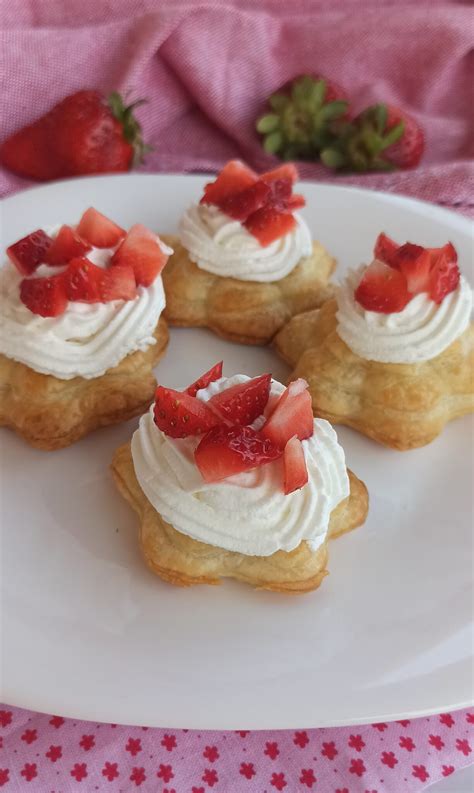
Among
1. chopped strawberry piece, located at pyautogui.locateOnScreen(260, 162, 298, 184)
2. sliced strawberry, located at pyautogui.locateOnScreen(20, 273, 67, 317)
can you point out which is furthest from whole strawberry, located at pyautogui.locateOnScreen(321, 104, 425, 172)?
sliced strawberry, located at pyautogui.locateOnScreen(20, 273, 67, 317)

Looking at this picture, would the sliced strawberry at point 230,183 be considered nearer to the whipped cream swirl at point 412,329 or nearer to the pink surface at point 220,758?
the whipped cream swirl at point 412,329

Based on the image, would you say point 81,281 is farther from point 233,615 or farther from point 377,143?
point 377,143

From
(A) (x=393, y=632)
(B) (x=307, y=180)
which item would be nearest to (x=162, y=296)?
(A) (x=393, y=632)

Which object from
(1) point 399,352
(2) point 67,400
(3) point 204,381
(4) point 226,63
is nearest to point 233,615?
(3) point 204,381

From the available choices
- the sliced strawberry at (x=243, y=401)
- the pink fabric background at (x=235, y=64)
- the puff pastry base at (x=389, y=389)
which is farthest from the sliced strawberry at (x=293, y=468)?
the pink fabric background at (x=235, y=64)

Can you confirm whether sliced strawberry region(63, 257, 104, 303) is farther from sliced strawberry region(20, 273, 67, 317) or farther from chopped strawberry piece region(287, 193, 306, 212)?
chopped strawberry piece region(287, 193, 306, 212)

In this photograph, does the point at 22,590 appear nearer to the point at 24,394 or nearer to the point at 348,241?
the point at 24,394
